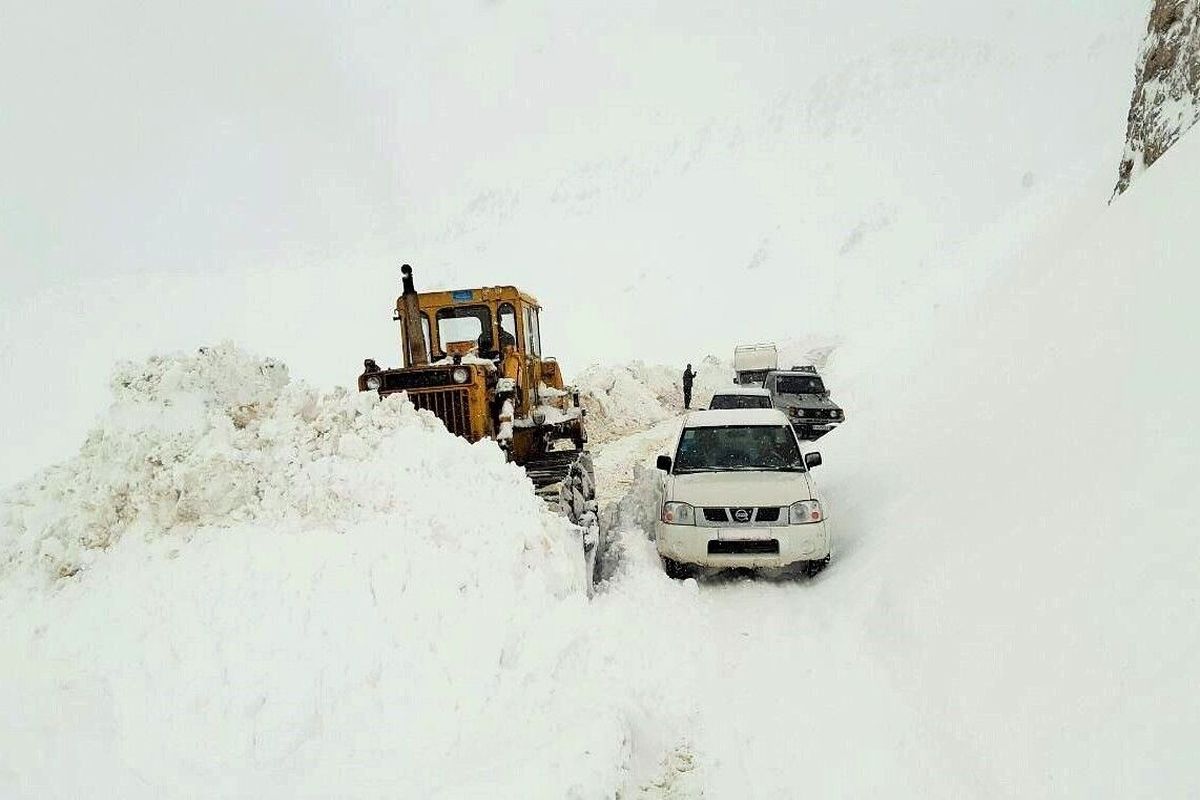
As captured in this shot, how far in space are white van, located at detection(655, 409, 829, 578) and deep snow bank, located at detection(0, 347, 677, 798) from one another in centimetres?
117

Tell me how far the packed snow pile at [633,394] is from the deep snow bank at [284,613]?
12485 millimetres

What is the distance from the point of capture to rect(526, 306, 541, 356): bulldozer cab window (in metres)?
9.72

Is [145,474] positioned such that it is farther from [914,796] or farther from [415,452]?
[914,796]

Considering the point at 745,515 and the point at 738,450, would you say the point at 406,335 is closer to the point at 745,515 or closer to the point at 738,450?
the point at 738,450

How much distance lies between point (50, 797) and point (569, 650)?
2792 millimetres

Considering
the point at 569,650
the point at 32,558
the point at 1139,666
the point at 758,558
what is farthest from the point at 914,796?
the point at 32,558

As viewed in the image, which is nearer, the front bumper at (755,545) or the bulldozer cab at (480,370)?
the front bumper at (755,545)

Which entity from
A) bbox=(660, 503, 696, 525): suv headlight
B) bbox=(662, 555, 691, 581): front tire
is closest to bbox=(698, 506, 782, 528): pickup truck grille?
bbox=(660, 503, 696, 525): suv headlight

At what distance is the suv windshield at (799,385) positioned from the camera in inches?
675

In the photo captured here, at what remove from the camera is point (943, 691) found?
394 centimetres

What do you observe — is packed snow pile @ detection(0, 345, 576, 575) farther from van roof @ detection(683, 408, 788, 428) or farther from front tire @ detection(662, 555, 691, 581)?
van roof @ detection(683, 408, 788, 428)

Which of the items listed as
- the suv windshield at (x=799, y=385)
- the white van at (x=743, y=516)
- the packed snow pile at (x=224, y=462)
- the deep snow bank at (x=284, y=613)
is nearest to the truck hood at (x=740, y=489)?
the white van at (x=743, y=516)

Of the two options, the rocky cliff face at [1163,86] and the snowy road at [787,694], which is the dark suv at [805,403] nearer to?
the rocky cliff face at [1163,86]

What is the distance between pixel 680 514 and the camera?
253 inches
